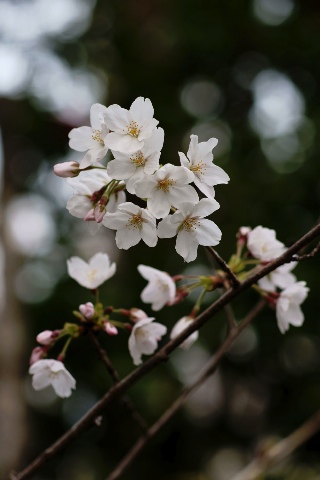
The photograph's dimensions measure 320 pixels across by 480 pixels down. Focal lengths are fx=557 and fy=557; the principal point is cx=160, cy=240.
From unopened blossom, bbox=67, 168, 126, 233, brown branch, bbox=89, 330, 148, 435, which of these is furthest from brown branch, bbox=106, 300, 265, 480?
unopened blossom, bbox=67, 168, 126, 233

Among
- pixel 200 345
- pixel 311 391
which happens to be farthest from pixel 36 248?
pixel 311 391

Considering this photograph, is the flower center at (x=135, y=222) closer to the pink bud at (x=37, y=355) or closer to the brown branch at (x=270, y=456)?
the pink bud at (x=37, y=355)

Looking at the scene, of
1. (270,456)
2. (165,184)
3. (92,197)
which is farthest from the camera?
(270,456)

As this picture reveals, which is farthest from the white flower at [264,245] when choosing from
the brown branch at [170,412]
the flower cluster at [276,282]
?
the brown branch at [170,412]

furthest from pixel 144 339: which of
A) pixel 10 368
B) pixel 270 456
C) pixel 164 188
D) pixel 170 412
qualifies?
pixel 10 368

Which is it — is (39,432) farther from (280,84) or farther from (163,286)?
(163,286)

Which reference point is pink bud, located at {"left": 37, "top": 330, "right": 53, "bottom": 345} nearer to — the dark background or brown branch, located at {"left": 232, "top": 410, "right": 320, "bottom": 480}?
brown branch, located at {"left": 232, "top": 410, "right": 320, "bottom": 480}

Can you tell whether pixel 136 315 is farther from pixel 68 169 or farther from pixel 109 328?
pixel 68 169
